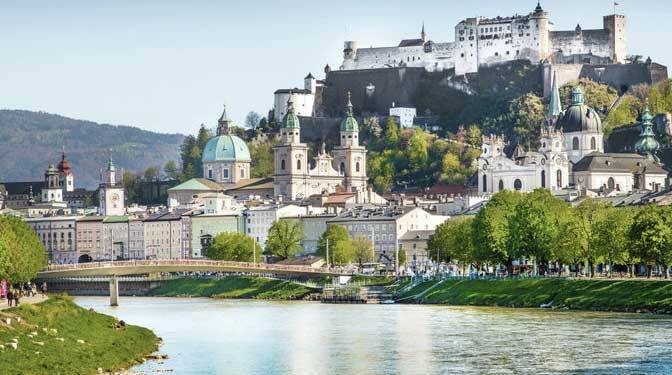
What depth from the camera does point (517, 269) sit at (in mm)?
108062

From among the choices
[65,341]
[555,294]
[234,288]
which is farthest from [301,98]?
[65,341]

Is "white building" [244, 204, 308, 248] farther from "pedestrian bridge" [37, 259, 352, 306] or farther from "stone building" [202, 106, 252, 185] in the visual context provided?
"pedestrian bridge" [37, 259, 352, 306]

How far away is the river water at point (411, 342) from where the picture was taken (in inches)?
2308

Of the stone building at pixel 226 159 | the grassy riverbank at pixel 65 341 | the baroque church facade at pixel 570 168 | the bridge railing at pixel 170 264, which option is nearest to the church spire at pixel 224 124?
the stone building at pixel 226 159

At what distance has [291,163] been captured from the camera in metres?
177

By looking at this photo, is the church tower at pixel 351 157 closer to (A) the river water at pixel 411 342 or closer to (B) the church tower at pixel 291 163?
(B) the church tower at pixel 291 163

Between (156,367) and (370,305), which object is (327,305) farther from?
(156,367)

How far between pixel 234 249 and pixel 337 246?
30.1ft

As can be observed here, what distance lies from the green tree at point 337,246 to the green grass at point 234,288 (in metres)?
8.00

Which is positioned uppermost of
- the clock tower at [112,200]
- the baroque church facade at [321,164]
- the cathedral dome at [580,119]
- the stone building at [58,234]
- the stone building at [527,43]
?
the stone building at [527,43]

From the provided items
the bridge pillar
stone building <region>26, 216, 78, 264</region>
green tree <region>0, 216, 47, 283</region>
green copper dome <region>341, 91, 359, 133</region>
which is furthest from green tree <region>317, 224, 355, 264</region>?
green copper dome <region>341, 91, 359, 133</region>

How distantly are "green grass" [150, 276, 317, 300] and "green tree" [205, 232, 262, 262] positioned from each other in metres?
5.90

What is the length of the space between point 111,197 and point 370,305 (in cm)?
8360

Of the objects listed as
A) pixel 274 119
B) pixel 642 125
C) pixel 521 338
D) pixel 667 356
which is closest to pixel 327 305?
pixel 521 338
